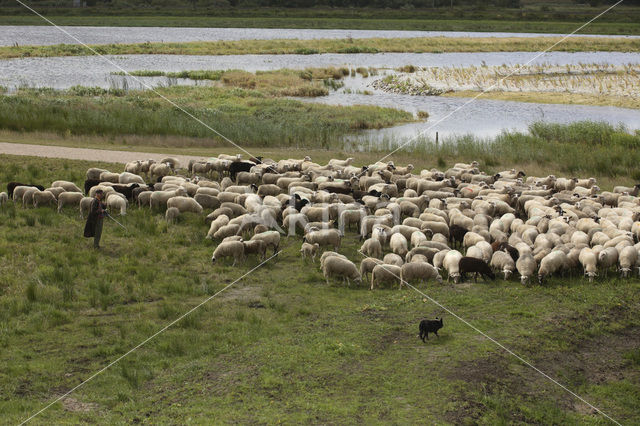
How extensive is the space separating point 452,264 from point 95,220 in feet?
28.5

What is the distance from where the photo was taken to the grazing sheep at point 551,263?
50.6 ft

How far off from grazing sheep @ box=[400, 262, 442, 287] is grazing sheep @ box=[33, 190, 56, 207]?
36.1 feet

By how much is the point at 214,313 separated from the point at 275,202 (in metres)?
6.48

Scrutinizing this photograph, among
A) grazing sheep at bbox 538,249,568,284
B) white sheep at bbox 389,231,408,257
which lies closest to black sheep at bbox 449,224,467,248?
white sheep at bbox 389,231,408,257

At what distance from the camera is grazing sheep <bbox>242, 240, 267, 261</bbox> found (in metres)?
16.7

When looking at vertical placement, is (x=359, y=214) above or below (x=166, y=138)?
below

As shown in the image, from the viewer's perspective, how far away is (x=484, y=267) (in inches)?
608

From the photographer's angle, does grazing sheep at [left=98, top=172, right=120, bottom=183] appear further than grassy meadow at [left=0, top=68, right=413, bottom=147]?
No

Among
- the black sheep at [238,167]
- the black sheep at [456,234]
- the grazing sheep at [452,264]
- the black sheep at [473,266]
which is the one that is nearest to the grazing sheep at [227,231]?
the grazing sheep at [452,264]

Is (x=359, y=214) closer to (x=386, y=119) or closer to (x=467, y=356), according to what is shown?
(x=467, y=356)

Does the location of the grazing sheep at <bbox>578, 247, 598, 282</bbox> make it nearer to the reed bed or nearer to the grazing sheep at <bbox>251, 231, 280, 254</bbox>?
the grazing sheep at <bbox>251, 231, 280, 254</bbox>

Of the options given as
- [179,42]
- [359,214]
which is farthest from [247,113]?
[179,42]

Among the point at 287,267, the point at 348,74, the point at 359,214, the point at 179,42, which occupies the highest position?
the point at 179,42

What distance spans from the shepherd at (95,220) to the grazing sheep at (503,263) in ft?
31.0
